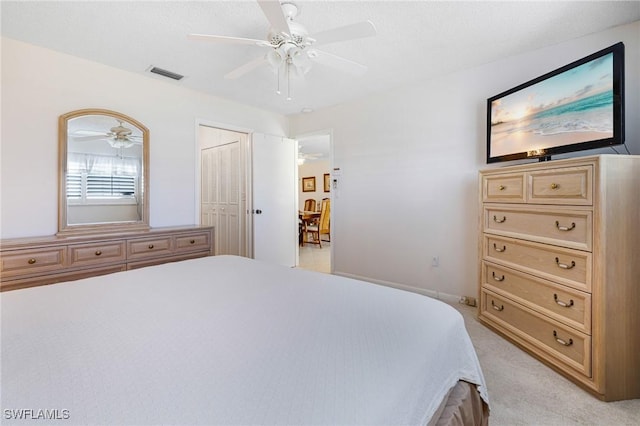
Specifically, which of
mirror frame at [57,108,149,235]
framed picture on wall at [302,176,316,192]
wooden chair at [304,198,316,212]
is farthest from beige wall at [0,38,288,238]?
framed picture on wall at [302,176,316,192]

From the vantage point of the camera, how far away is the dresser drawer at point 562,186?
5.48ft

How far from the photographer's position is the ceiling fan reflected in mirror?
5.29 ft

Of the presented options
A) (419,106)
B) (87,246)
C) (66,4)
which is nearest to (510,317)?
(419,106)

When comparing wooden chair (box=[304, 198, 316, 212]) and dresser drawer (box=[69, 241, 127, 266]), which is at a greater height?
wooden chair (box=[304, 198, 316, 212])

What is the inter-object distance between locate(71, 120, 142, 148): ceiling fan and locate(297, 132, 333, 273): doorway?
2.35 metres

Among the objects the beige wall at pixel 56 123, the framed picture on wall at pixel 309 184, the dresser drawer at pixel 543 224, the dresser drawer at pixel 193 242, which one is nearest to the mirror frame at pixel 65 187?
the beige wall at pixel 56 123

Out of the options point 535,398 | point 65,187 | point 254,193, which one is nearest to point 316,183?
point 254,193

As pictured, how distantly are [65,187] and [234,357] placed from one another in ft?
9.37

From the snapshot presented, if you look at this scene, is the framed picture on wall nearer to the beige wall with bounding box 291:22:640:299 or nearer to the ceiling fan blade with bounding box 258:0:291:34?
the beige wall with bounding box 291:22:640:299

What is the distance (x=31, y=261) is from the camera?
2.12m

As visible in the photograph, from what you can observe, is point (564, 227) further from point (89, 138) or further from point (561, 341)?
point (89, 138)

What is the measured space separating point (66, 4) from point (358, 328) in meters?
2.78

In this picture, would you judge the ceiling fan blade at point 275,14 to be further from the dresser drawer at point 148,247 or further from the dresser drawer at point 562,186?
the dresser drawer at point 148,247

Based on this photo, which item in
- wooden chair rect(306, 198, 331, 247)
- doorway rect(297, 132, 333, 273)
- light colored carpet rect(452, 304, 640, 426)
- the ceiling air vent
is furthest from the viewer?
wooden chair rect(306, 198, 331, 247)
